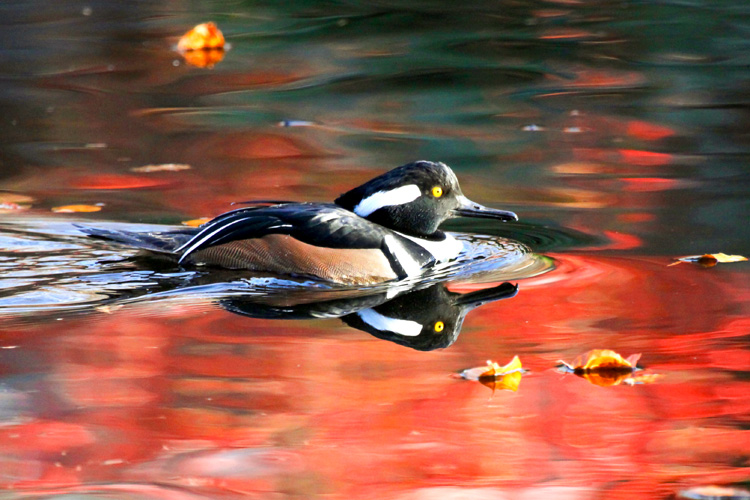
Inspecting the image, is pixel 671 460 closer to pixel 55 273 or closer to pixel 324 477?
pixel 324 477

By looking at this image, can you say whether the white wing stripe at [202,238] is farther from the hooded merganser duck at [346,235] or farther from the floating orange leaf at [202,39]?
the floating orange leaf at [202,39]

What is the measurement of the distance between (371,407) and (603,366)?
3.90 feet

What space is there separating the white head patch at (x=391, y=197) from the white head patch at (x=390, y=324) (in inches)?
46.5

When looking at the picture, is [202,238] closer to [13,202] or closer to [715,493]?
[13,202]

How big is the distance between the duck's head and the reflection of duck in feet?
2.14

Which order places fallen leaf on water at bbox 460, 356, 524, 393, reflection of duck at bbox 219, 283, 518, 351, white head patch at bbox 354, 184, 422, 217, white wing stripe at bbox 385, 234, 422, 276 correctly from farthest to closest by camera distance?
white head patch at bbox 354, 184, 422, 217 < white wing stripe at bbox 385, 234, 422, 276 < reflection of duck at bbox 219, 283, 518, 351 < fallen leaf on water at bbox 460, 356, 524, 393

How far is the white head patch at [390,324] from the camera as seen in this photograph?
559 centimetres

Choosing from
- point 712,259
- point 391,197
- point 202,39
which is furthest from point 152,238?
point 202,39

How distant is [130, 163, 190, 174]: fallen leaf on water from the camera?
9164 mm

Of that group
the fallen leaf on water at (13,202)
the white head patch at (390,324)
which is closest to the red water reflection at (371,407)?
the white head patch at (390,324)

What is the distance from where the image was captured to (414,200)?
22.9 feet

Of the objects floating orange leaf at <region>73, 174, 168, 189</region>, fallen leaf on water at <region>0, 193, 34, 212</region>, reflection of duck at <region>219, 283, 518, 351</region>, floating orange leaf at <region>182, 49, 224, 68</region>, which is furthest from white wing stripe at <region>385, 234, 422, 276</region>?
floating orange leaf at <region>182, 49, 224, 68</region>

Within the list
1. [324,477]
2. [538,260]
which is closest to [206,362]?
[324,477]

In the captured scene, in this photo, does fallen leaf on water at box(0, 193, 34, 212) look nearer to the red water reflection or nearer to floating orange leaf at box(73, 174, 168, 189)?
floating orange leaf at box(73, 174, 168, 189)
